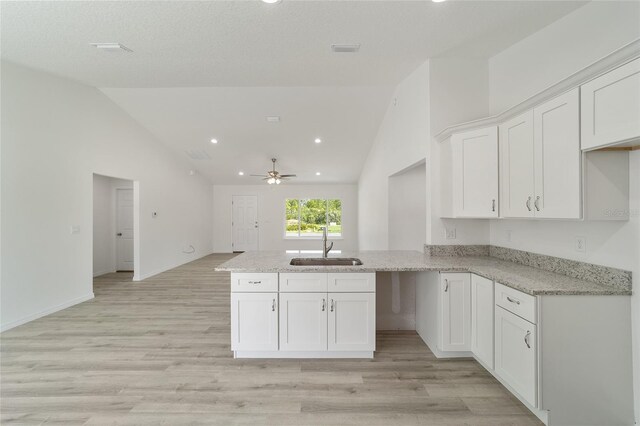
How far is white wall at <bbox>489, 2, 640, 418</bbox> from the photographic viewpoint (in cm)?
177

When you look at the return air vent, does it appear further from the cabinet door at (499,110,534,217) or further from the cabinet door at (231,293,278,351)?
the cabinet door at (499,110,534,217)

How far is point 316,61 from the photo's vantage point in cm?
319

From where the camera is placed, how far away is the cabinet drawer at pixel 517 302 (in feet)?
6.09

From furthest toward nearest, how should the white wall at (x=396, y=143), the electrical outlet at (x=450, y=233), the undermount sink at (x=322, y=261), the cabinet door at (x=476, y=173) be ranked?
the white wall at (x=396, y=143) → the electrical outlet at (x=450, y=233) → the undermount sink at (x=322, y=261) → the cabinet door at (x=476, y=173)

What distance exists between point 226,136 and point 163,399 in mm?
5288

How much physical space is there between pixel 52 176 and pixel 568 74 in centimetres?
600

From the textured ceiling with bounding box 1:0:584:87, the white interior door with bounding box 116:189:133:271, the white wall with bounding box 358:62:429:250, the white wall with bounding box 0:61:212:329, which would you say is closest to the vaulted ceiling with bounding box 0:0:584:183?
the textured ceiling with bounding box 1:0:584:87

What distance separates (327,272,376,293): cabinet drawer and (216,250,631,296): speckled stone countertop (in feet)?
0.22

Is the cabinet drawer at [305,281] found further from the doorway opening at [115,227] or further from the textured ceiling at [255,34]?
the doorway opening at [115,227]

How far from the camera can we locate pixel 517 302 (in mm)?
1986

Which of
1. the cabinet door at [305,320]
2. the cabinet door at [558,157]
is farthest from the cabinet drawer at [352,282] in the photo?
the cabinet door at [558,157]

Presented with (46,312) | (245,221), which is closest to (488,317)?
(46,312)

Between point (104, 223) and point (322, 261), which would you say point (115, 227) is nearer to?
point (104, 223)

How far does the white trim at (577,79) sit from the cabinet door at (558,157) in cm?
→ 5
